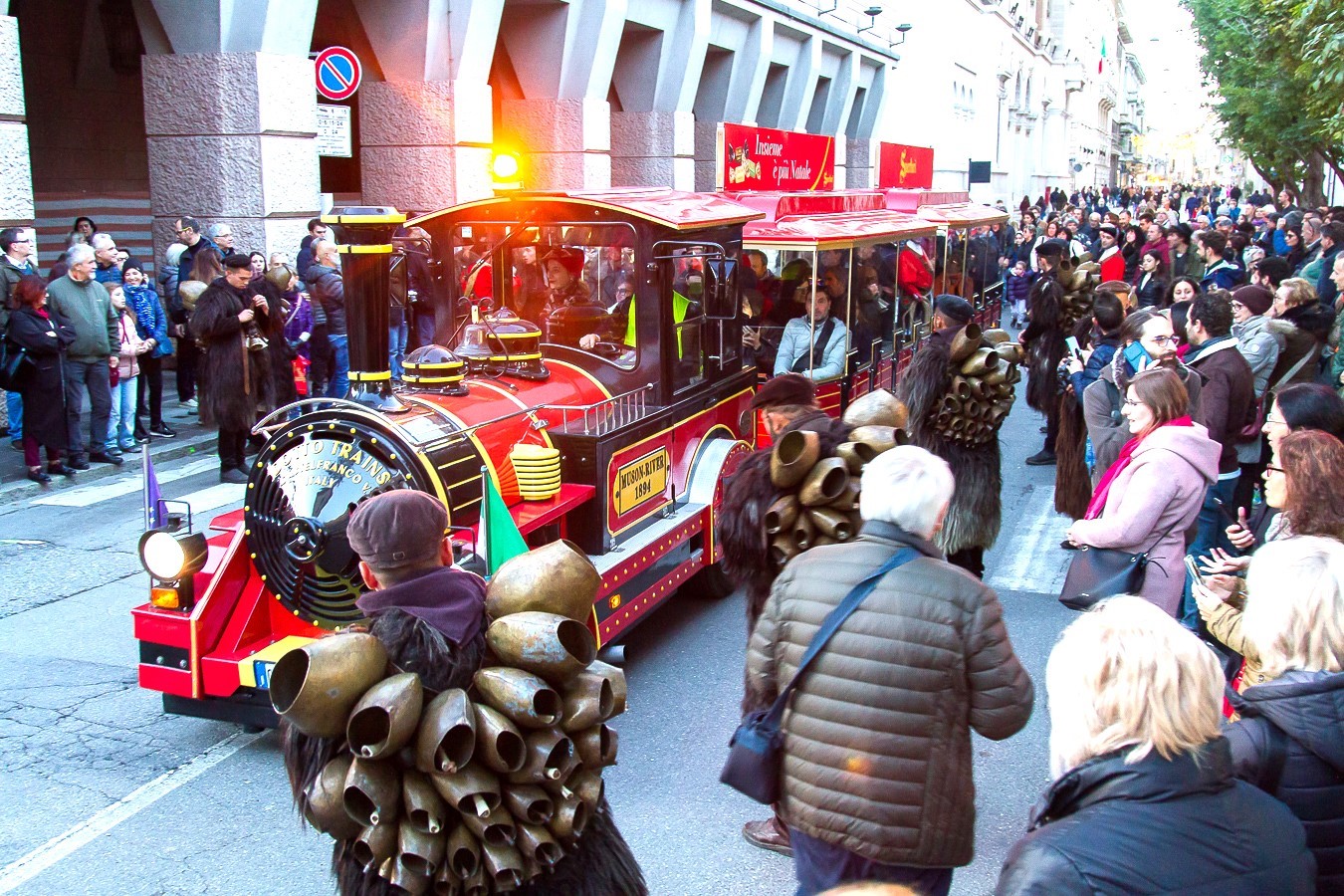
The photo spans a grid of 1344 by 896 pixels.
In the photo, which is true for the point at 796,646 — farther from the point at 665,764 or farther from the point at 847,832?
the point at 665,764

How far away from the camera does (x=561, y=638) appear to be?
2.97 m

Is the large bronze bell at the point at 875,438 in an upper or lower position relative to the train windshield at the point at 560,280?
lower

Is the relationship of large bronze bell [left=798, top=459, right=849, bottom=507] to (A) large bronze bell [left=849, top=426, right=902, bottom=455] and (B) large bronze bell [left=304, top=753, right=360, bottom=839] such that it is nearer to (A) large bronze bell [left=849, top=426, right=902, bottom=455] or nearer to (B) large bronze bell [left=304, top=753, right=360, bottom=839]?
(A) large bronze bell [left=849, top=426, right=902, bottom=455]

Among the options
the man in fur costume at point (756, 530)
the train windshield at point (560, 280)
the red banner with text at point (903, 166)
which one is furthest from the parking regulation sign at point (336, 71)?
the man in fur costume at point (756, 530)

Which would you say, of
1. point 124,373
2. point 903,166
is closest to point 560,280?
point 124,373

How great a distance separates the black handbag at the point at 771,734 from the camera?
118 inches

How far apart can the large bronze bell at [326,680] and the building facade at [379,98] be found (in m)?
5.76

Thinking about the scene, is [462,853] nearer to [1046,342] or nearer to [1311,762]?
[1311,762]

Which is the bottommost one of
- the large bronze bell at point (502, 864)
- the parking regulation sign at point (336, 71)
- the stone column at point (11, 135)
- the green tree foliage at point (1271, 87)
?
the large bronze bell at point (502, 864)

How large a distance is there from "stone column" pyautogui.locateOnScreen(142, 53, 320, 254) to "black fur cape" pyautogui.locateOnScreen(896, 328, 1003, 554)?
853 cm

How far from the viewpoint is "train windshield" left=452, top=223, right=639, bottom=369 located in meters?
6.62

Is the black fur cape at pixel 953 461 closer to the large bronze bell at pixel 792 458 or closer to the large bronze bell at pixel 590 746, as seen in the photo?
the large bronze bell at pixel 792 458

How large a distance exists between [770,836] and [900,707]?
1849 millimetres

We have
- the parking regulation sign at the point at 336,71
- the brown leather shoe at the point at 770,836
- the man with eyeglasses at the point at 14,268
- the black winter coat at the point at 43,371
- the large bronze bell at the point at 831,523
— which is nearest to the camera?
the large bronze bell at the point at 831,523
